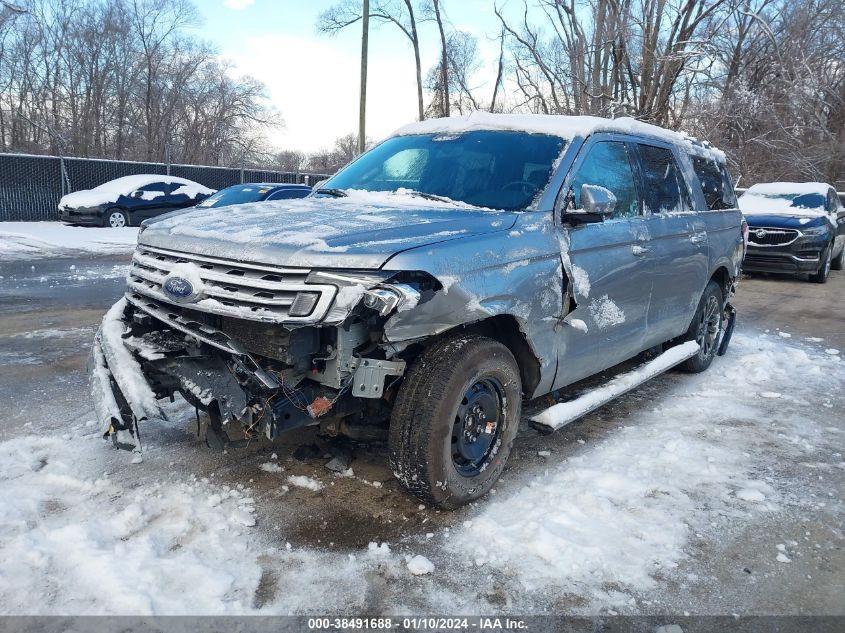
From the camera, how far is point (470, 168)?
3.89 metres

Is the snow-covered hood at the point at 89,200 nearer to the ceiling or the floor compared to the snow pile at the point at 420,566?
nearer to the ceiling

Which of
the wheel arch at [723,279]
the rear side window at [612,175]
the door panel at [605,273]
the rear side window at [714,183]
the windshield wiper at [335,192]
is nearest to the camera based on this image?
the door panel at [605,273]

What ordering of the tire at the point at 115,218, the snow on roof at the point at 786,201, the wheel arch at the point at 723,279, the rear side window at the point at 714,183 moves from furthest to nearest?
the tire at the point at 115,218, the snow on roof at the point at 786,201, the wheel arch at the point at 723,279, the rear side window at the point at 714,183

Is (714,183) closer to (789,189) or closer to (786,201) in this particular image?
(786,201)

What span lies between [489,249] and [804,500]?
7.26 feet

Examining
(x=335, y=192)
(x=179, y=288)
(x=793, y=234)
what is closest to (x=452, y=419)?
(x=179, y=288)

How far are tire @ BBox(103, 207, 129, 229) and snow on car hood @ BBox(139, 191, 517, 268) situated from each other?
15.3m

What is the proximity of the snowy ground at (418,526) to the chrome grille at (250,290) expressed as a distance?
102 cm

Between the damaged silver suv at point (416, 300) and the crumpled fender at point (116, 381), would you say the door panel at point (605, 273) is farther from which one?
the crumpled fender at point (116, 381)

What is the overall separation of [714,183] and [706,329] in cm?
133

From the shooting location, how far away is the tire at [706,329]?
18.2 feet

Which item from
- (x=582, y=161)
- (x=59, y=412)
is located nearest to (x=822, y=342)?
(x=582, y=161)

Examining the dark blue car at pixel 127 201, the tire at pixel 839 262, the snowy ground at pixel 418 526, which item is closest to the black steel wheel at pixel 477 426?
the snowy ground at pixel 418 526

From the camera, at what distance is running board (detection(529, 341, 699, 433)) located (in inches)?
137
